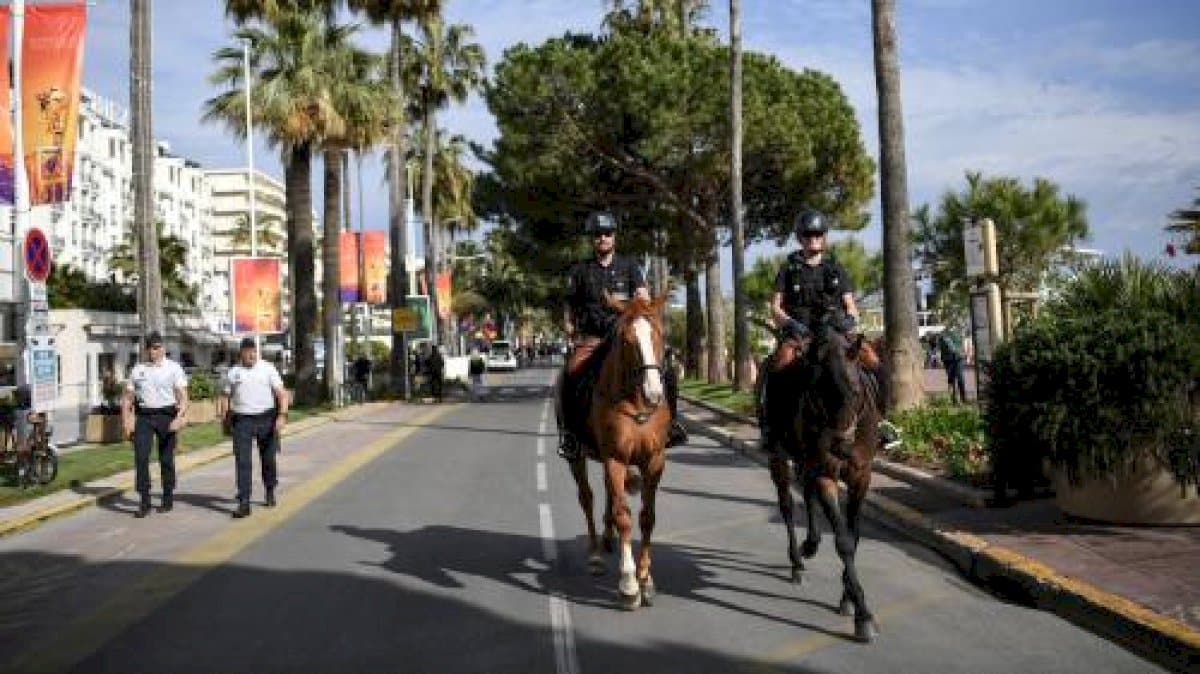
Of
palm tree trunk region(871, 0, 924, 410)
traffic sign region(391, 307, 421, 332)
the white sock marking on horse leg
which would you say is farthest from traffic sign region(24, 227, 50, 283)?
traffic sign region(391, 307, 421, 332)

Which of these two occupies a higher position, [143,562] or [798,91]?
[798,91]

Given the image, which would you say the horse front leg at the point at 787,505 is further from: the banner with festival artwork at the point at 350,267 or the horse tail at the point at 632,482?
the banner with festival artwork at the point at 350,267

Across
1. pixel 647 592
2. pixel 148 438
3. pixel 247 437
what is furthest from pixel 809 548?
pixel 148 438

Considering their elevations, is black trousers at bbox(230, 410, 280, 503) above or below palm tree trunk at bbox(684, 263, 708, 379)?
below

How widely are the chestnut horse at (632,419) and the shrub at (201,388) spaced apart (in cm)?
2076

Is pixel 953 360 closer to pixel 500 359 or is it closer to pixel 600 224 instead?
pixel 600 224

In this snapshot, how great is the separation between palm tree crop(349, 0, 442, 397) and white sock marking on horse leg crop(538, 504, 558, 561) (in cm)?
2546

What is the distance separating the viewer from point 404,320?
3759 cm

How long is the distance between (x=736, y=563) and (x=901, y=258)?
9163 mm

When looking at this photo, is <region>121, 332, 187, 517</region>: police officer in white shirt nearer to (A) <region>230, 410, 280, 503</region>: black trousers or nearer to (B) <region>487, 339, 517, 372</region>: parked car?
(A) <region>230, 410, 280, 503</region>: black trousers

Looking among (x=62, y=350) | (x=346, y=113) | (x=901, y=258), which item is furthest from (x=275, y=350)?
(x=901, y=258)

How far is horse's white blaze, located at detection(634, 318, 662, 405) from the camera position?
6.60 m

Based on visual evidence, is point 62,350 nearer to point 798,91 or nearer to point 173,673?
point 798,91

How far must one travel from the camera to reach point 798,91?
3400 cm
